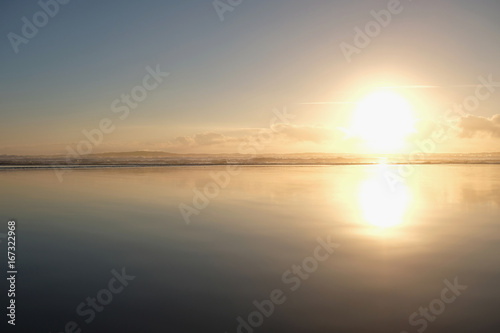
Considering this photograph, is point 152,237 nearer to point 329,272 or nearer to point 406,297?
point 329,272

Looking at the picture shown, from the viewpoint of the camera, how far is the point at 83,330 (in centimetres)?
574

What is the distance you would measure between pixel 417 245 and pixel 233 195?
10.6 metres

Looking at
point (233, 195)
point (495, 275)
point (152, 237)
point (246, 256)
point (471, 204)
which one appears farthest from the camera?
point (233, 195)

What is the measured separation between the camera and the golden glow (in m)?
13.8

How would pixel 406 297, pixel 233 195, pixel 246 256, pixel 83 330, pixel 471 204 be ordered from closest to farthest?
pixel 83 330 < pixel 406 297 < pixel 246 256 < pixel 471 204 < pixel 233 195

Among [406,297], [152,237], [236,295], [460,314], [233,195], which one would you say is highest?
[233,195]

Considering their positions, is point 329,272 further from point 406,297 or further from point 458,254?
point 458,254

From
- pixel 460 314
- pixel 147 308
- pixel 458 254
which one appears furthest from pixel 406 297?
pixel 147 308

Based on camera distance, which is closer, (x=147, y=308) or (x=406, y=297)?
(x=147, y=308)

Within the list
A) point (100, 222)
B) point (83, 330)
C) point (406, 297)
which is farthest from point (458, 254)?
point (100, 222)

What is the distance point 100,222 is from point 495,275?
414 inches

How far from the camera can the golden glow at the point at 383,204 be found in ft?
45.1

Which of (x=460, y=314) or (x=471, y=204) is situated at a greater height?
(x=471, y=204)

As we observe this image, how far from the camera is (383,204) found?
56.6ft
